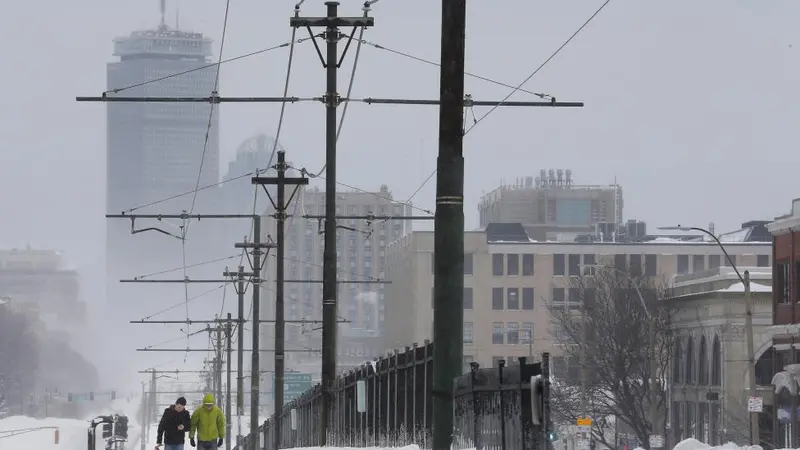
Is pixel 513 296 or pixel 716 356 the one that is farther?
pixel 513 296

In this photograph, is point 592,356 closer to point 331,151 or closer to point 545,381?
point 331,151

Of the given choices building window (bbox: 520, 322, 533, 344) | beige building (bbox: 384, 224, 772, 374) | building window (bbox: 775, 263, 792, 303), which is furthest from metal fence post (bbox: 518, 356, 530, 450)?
beige building (bbox: 384, 224, 772, 374)

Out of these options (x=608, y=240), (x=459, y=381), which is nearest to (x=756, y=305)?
(x=608, y=240)

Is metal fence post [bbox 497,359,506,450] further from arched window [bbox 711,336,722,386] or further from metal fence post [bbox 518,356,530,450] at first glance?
arched window [bbox 711,336,722,386]

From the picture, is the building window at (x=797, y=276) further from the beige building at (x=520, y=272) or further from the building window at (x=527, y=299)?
the building window at (x=527, y=299)

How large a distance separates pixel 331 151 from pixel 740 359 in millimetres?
66355

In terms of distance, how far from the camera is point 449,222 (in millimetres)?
20578

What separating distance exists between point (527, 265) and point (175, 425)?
141m

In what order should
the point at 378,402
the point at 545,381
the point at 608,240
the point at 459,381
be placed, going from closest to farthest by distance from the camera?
the point at 545,381
the point at 459,381
the point at 378,402
the point at 608,240

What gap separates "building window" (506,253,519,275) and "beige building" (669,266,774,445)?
57661 millimetres

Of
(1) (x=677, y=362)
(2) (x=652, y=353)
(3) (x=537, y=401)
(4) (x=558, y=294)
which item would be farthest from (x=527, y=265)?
(3) (x=537, y=401)

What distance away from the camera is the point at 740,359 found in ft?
346

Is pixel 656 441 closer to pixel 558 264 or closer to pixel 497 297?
pixel 497 297

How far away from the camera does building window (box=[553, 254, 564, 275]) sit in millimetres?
177625
